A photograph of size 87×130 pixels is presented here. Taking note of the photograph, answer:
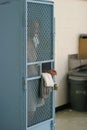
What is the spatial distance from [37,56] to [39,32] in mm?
267

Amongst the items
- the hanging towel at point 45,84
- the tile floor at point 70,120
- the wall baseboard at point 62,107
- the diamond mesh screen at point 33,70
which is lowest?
the tile floor at point 70,120

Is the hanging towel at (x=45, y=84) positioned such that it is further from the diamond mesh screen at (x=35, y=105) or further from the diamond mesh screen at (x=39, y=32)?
the diamond mesh screen at (x=39, y=32)

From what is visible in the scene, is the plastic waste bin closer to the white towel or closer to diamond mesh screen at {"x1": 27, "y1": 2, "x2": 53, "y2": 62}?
diamond mesh screen at {"x1": 27, "y1": 2, "x2": 53, "y2": 62}

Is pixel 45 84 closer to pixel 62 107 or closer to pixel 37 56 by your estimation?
pixel 37 56

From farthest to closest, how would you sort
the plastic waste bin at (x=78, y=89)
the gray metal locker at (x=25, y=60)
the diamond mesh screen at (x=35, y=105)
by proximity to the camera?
the plastic waste bin at (x=78, y=89)
the diamond mesh screen at (x=35, y=105)
the gray metal locker at (x=25, y=60)

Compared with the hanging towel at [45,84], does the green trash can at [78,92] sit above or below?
below

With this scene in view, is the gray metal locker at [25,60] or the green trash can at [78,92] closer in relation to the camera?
the gray metal locker at [25,60]

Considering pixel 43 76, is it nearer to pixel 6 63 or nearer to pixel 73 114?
pixel 6 63

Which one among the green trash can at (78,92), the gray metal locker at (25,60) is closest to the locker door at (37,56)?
the gray metal locker at (25,60)

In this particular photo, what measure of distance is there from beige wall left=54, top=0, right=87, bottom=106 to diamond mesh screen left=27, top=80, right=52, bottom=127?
1.95 meters

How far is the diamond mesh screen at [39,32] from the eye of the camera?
271 cm

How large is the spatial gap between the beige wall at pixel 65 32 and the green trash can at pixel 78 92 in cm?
18

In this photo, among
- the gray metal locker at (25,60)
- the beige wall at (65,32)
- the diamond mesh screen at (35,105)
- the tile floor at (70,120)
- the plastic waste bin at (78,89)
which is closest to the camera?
the gray metal locker at (25,60)

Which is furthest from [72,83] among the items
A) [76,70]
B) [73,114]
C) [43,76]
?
[43,76]
